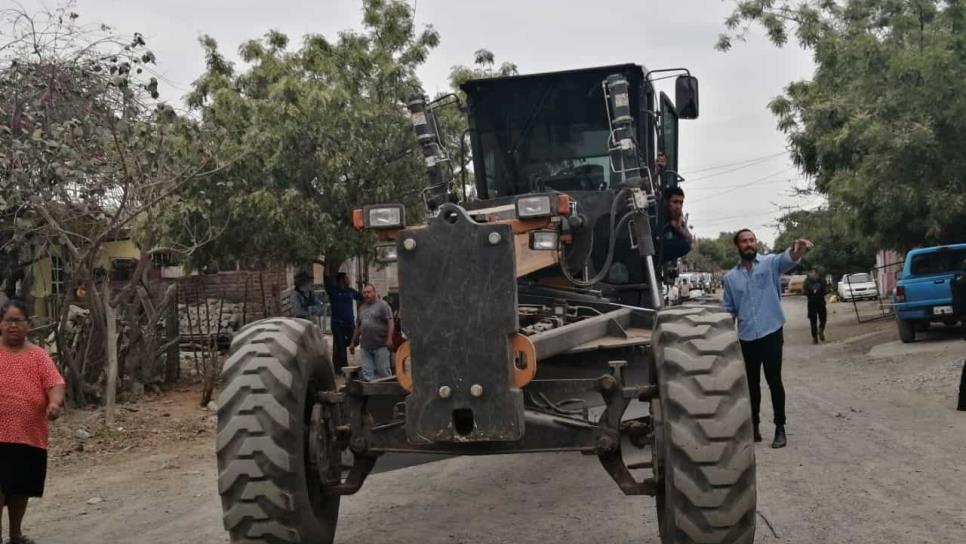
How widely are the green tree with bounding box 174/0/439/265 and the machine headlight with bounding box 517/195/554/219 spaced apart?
359 inches

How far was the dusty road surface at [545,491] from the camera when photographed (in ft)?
20.5

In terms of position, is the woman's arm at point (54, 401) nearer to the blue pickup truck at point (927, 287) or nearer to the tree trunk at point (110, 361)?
the tree trunk at point (110, 361)

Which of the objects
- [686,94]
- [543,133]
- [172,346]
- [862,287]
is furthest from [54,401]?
[862,287]

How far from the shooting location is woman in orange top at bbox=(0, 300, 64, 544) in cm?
636

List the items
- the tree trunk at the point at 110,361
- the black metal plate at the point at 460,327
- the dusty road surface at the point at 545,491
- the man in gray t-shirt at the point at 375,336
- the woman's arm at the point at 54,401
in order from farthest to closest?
the man in gray t-shirt at the point at 375,336
the tree trunk at the point at 110,361
the woman's arm at the point at 54,401
the dusty road surface at the point at 545,491
the black metal plate at the point at 460,327

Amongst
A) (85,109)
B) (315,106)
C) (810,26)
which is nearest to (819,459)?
(85,109)

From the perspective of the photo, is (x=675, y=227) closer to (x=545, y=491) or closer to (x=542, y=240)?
(x=545, y=491)

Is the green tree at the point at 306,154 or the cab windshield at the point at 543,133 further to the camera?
the green tree at the point at 306,154

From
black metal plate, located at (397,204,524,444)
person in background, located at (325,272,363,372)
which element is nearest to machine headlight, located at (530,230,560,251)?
black metal plate, located at (397,204,524,444)

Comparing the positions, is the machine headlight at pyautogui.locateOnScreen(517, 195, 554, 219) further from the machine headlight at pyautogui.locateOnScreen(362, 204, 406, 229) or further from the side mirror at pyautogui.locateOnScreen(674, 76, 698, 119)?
the side mirror at pyautogui.locateOnScreen(674, 76, 698, 119)

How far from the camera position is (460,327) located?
4926 millimetres

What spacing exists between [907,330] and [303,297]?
11245 millimetres

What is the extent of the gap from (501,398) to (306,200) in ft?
35.2

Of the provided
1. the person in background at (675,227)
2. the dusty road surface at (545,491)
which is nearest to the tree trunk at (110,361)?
the dusty road surface at (545,491)
